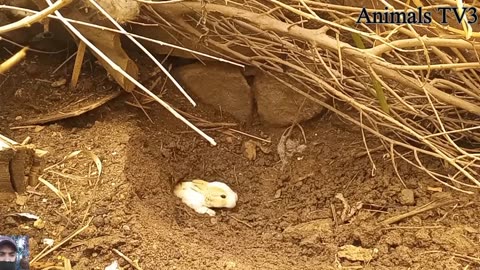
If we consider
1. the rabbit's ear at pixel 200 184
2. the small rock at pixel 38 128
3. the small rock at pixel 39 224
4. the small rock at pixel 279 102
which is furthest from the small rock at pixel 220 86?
the small rock at pixel 39 224

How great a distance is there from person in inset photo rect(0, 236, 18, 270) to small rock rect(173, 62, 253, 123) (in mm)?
840

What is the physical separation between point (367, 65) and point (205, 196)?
0.58m

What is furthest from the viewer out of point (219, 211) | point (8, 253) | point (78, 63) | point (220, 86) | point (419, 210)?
point (220, 86)

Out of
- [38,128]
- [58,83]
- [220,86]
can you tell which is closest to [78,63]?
[58,83]

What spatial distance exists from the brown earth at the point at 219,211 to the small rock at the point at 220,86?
47 millimetres

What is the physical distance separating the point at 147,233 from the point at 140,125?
1.51 ft

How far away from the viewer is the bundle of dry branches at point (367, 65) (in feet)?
4.91

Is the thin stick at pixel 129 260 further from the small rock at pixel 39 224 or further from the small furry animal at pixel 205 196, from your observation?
the small furry animal at pixel 205 196

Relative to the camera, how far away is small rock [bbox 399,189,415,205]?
158 centimetres

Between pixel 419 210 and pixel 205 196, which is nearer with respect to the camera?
pixel 419 210

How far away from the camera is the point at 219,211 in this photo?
67.3 inches

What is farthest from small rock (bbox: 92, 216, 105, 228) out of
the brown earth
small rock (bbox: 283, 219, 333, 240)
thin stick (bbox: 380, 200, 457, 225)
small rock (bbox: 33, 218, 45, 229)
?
thin stick (bbox: 380, 200, 457, 225)

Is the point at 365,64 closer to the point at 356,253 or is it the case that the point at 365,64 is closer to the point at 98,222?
the point at 356,253

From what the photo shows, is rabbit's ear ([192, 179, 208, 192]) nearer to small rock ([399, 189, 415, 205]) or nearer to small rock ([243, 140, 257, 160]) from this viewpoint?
small rock ([243, 140, 257, 160])
